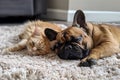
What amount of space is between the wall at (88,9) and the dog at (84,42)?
130 cm

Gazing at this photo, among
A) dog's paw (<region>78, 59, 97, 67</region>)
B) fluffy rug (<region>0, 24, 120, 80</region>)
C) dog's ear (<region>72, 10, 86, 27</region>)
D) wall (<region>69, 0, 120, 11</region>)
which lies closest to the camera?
fluffy rug (<region>0, 24, 120, 80</region>)

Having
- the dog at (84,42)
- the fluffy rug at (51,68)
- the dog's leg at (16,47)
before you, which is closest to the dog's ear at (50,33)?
the dog at (84,42)

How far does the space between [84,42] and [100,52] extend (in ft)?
0.37

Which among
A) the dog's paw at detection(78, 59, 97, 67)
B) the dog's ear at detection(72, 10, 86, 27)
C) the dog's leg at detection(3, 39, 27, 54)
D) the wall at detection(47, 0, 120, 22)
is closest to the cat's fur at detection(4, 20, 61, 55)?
the dog's leg at detection(3, 39, 27, 54)

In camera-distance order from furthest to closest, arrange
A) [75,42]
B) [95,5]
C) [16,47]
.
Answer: [95,5] → [16,47] → [75,42]

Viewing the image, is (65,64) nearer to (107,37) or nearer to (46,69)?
(46,69)

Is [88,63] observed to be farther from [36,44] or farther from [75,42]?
[36,44]

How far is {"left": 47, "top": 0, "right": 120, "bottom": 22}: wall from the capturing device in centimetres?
306

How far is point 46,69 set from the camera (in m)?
1.42

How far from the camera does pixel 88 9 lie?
122 inches

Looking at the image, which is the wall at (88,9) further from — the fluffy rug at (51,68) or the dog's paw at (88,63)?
the dog's paw at (88,63)

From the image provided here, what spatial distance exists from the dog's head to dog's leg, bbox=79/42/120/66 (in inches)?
2.1

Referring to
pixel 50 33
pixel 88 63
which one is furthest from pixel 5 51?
pixel 88 63

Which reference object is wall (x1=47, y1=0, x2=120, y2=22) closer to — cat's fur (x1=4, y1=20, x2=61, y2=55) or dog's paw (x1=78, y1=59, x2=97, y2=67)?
cat's fur (x1=4, y1=20, x2=61, y2=55)
